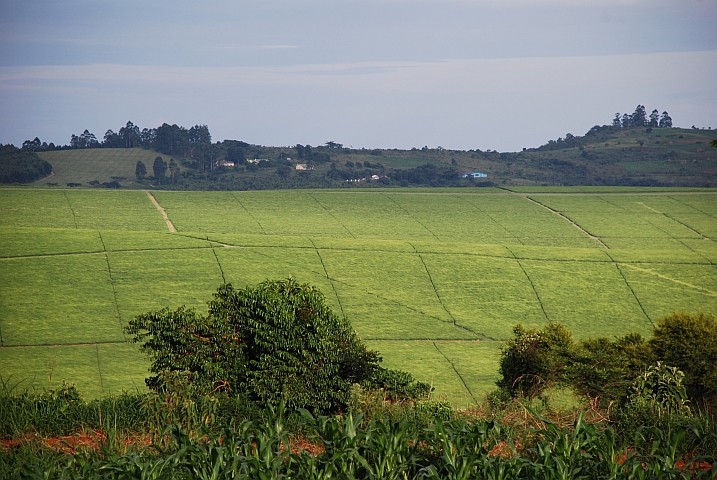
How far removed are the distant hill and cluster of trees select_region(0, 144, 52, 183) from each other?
119 inches

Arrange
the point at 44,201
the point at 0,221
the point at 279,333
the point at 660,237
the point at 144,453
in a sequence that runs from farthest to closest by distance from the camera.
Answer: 1. the point at 44,201
2. the point at 660,237
3. the point at 0,221
4. the point at 279,333
5. the point at 144,453

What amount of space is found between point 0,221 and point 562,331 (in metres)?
68.5

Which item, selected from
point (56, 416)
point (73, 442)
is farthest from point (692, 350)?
point (73, 442)

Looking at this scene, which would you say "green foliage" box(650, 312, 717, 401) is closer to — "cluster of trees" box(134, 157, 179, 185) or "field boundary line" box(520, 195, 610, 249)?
→ "field boundary line" box(520, 195, 610, 249)

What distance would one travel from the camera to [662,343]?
98.5 feet

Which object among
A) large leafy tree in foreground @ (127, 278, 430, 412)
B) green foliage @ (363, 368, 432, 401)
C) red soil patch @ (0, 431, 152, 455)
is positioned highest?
red soil patch @ (0, 431, 152, 455)

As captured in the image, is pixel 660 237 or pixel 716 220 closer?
pixel 660 237

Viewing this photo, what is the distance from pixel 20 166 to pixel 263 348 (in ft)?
450

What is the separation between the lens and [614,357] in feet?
88.7

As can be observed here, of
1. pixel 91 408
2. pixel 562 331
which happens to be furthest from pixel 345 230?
pixel 91 408

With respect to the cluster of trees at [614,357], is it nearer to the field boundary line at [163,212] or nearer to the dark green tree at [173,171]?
the field boundary line at [163,212]

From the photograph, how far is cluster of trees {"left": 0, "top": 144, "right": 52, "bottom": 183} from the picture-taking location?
13862cm

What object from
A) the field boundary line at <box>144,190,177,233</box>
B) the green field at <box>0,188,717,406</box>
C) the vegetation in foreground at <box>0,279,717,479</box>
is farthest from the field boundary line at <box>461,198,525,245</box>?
the vegetation in foreground at <box>0,279,717,479</box>

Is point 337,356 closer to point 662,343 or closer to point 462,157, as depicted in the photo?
point 662,343
